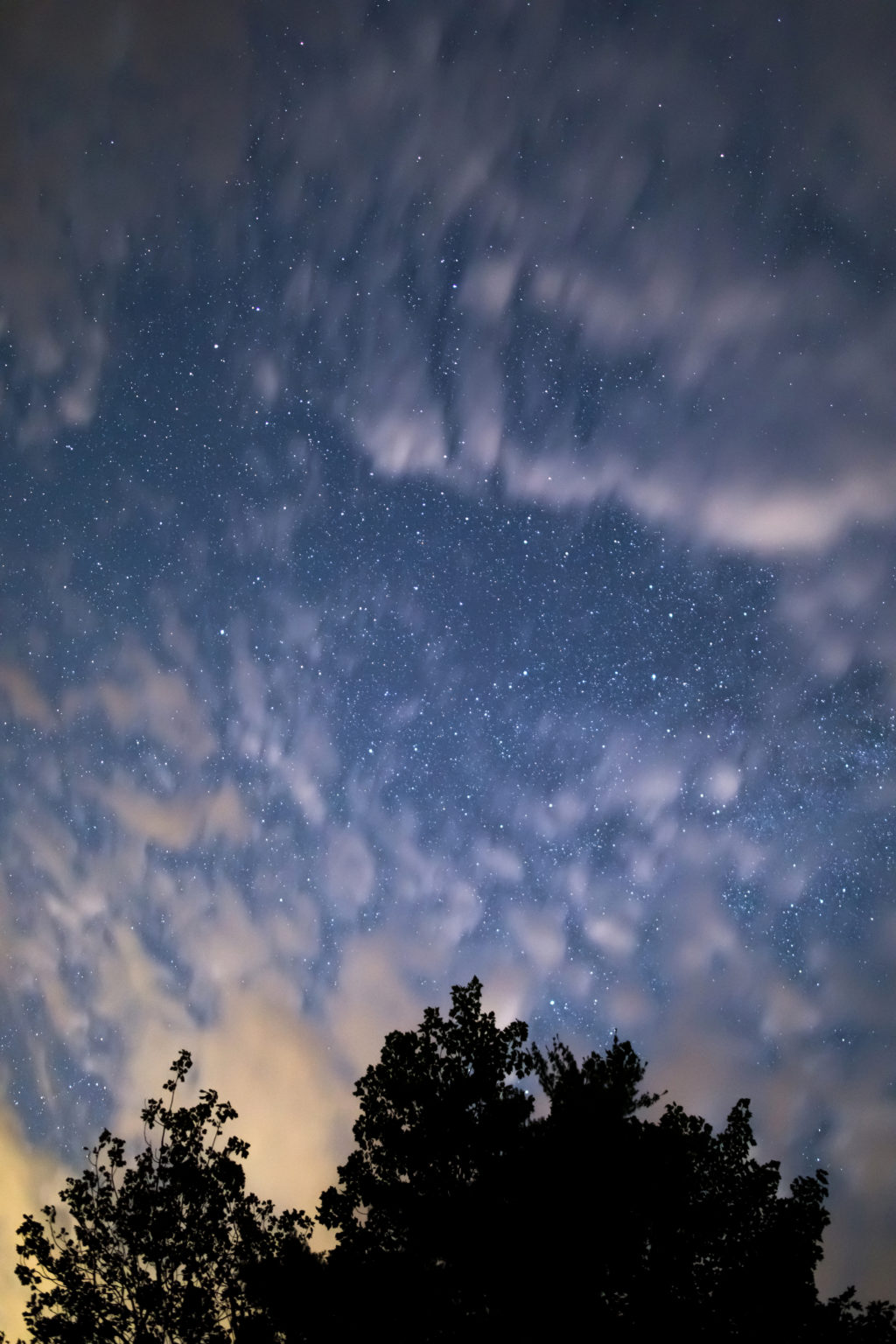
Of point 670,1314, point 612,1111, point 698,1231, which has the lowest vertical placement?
point 670,1314

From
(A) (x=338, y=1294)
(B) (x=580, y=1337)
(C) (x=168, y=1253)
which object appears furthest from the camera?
(C) (x=168, y=1253)

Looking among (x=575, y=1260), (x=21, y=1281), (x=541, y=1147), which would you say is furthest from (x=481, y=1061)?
(x=21, y=1281)

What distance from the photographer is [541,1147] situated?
48.9ft

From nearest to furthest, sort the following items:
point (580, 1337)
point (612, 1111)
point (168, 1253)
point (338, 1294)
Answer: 1. point (580, 1337)
2. point (338, 1294)
3. point (168, 1253)
4. point (612, 1111)

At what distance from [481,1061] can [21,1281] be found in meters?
9.77

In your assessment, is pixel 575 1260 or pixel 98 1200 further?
pixel 98 1200

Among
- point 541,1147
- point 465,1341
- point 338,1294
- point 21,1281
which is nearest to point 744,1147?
point 541,1147

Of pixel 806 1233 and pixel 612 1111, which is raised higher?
pixel 612 1111

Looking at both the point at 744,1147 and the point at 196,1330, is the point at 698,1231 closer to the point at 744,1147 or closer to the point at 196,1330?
the point at 744,1147

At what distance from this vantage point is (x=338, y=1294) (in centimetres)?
1402

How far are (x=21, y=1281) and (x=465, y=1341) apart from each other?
8751 millimetres

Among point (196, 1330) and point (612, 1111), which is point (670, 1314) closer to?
point (612, 1111)

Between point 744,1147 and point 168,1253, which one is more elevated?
point 744,1147

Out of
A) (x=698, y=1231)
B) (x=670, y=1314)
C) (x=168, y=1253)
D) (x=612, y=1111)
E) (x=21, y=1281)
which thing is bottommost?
(x=21, y=1281)
